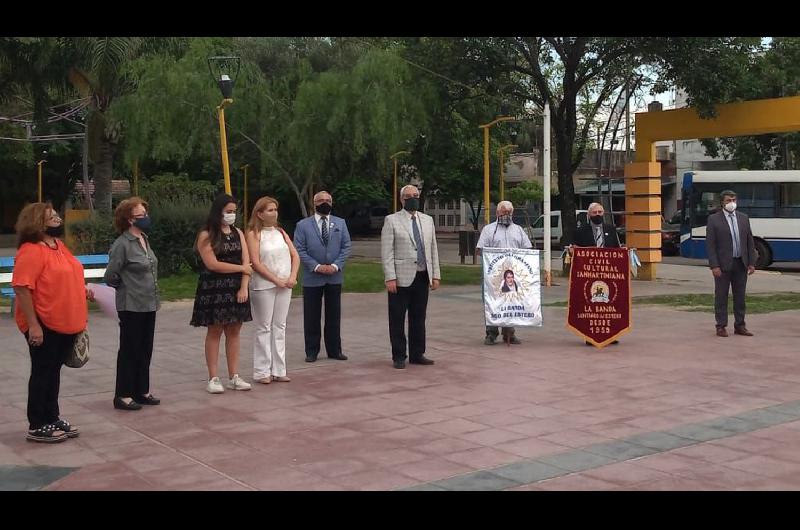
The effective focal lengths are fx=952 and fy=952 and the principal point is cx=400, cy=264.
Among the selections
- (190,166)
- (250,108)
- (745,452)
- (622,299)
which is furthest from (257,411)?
(190,166)

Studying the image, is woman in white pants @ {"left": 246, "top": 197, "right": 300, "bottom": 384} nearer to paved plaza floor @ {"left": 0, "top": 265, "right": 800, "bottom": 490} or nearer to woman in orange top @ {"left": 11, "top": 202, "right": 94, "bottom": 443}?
paved plaza floor @ {"left": 0, "top": 265, "right": 800, "bottom": 490}

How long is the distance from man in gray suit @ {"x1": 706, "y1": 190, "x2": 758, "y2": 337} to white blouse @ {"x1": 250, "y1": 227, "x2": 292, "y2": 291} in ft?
18.8

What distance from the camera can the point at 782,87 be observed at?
33.9 meters

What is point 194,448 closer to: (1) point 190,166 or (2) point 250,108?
(2) point 250,108

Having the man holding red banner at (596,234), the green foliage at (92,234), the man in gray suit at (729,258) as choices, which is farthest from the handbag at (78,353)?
the green foliage at (92,234)

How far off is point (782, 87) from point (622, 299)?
26.2 metres

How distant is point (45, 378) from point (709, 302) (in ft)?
39.8

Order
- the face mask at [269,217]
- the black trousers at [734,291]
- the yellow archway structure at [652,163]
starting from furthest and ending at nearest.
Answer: the yellow archway structure at [652,163], the black trousers at [734,291], the face mask at [269,217]

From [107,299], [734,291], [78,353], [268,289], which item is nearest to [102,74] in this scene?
[268,289]

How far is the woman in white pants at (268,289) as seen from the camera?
8.77m

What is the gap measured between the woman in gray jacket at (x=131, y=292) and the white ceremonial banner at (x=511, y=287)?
179 inches

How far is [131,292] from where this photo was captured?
768 cm

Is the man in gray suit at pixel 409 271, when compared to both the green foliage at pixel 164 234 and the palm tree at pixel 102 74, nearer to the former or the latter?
the green foliage at pixel 164 234

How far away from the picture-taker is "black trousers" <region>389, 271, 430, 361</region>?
9.75 meters
